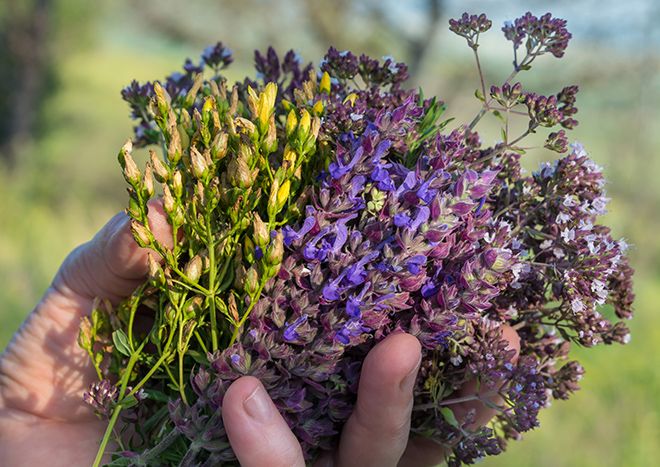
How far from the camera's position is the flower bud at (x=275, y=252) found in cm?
113

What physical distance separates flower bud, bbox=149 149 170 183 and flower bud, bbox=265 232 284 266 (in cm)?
23

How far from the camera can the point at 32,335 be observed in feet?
5.65

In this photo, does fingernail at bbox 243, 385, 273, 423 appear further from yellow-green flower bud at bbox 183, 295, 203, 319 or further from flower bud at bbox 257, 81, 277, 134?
flower bud at bbox 257, 81, 277, 134

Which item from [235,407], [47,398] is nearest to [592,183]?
[235,407]

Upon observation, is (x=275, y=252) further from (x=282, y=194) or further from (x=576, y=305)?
(x=576, y=305)

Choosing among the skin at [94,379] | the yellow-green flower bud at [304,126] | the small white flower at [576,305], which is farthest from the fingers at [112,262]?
the small white flower at [576,305]

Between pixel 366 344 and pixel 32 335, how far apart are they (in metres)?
0.94

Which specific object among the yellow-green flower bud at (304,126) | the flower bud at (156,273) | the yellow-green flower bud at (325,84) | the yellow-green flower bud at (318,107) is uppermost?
the yellow-green flower bud at (325,84)

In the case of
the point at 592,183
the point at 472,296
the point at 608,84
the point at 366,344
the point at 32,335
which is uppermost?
the point at 608,84

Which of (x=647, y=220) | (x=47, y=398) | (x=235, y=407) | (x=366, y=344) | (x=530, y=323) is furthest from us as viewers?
(x=647, y=220)

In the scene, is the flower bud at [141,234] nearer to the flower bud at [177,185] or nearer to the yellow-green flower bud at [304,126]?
the flower bud at [177,185]

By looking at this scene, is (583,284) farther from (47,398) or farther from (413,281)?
(47,398)

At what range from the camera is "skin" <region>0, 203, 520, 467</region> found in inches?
46.4

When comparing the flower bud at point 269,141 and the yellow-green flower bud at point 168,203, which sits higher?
the flower bud at point 269,141
